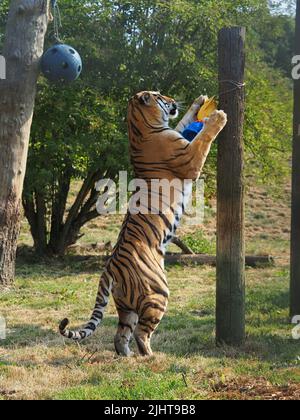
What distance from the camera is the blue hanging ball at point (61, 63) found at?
830 centimetres

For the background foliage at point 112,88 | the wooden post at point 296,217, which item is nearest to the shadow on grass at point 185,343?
the wooden post at point 296,217

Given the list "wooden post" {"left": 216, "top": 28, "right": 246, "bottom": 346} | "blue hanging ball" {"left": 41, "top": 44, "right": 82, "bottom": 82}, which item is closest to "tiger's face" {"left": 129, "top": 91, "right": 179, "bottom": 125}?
"wooden post" {"left": 216, "top": 28, "right": 246, "bottom": 346}

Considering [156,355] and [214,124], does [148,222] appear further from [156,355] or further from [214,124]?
[156,355]

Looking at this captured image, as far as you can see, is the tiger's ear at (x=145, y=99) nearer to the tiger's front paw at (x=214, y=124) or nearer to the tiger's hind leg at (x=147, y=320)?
the tiger's front paw at (x=214, y=124)

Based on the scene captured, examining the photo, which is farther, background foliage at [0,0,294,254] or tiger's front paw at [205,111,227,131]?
background foliage at [0,0,294,254]

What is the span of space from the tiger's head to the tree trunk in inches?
136

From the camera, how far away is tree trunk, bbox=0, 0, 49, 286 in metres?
9.90

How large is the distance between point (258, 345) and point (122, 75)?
7488 mm

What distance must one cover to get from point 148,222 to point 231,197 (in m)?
0.94

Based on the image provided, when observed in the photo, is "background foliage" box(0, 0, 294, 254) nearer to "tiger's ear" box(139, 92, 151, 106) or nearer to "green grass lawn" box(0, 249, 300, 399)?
"green grass lawn" box(0, 249, 300, 399)

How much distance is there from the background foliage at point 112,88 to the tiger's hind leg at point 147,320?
635 centimetres

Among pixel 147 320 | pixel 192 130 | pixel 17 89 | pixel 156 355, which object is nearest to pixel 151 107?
pixel 192 130

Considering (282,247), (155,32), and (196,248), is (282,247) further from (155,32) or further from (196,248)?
(155,32)

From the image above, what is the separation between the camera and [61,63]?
8297 millimetres
